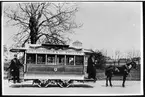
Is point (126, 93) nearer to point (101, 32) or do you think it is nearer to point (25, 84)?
point (101, 32)

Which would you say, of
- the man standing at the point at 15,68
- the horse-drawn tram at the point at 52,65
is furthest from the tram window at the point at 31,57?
the man standing at the point at 15,68

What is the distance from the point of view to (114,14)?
3623 millimetres

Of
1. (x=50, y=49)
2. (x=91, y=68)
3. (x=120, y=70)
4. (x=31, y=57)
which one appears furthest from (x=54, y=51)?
(x=120, y=70)

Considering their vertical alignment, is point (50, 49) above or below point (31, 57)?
above

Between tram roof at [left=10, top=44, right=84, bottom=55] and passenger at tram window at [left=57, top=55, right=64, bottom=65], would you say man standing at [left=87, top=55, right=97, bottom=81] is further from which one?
passenger at tram window at [left=57, top=55, right=64, bottom=65]

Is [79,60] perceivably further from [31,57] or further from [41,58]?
[31,57]

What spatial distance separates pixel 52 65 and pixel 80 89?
491mm

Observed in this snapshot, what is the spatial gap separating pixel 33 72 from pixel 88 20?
39.8 inches

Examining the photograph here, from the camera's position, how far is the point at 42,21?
3.62 metres

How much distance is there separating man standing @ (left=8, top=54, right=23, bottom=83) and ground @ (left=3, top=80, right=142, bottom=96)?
0.35 ft

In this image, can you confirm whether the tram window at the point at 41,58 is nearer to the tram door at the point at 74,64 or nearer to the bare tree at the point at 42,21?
the bare tree at the point at 42,21

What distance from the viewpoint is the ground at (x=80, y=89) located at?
3.54 meters

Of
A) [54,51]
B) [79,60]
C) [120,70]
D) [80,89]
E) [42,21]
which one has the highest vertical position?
Result: [42,21]

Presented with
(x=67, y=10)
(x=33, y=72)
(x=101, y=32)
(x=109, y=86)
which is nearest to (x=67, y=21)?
(x=67, y=10)
